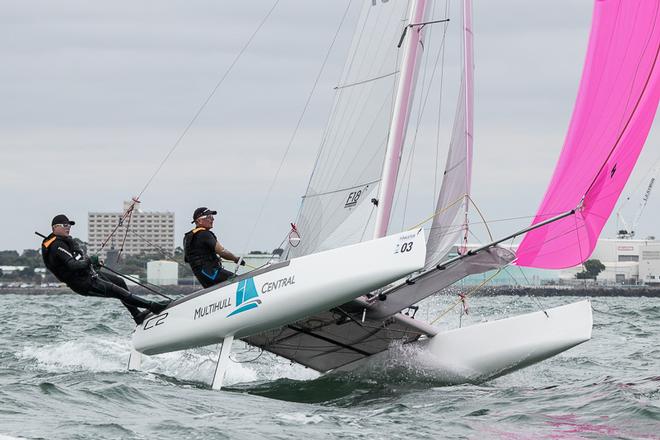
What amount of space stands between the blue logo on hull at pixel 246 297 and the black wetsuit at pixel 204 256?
1.56 feet

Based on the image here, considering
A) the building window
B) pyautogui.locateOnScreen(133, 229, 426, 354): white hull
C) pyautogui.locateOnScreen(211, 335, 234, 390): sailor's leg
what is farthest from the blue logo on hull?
the building window

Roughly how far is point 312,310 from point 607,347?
5.53 meters

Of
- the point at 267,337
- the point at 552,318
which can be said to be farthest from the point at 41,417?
the point at 552,318

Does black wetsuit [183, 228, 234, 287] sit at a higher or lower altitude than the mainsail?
lower

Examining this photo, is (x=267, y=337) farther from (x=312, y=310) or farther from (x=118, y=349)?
(x=118, y=349)

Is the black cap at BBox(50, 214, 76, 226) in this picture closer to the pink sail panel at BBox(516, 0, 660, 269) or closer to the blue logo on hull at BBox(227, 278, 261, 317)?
the blue logo on hull at BBox(227, 278, 261, 317)

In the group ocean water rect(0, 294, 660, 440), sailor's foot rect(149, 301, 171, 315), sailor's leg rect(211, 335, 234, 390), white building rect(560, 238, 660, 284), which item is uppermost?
white building rect(560, 238, 660, 284)

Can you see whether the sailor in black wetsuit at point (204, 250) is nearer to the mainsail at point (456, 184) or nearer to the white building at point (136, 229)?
the white building at point (136, 229)

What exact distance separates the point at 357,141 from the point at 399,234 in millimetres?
1795

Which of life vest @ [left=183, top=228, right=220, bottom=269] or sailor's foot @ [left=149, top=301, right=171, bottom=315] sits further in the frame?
sailor's foot @ [left=149, top=301, right=171, bottom=315]

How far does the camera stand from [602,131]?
8.62 meters

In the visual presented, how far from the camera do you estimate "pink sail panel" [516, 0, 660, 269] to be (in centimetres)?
848

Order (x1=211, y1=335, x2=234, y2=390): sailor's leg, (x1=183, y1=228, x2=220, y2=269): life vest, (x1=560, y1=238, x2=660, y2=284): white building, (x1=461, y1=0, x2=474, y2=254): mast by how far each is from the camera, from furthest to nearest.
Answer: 1. (x1=560, y1=238, x2=660, y2=284): white building
2. (x1=461, y1=0, x2=474, y2=254): mast
3. (x1=183, y1=228, x2=220, y2=269): life vest
4. (x1=211, y1=335, x2=234, y2=390): sailor's leg

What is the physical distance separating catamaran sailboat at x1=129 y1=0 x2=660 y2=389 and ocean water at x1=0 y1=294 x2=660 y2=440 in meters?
0.28
